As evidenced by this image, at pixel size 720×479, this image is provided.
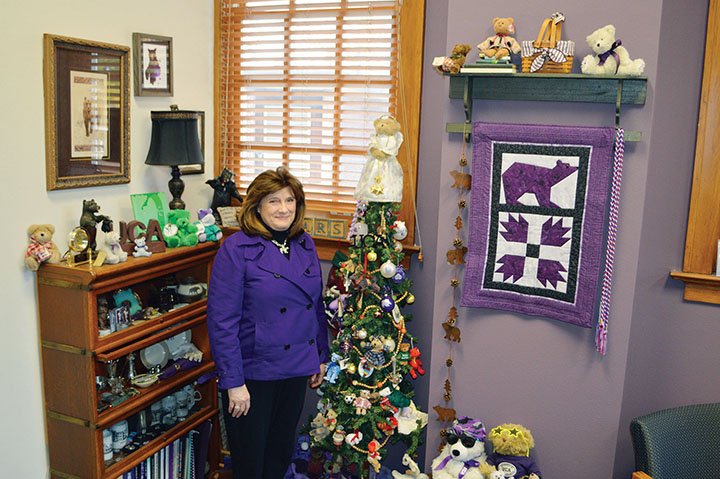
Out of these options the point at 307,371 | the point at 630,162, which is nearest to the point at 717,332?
the point at 630,162

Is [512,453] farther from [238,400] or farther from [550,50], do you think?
[550,50]

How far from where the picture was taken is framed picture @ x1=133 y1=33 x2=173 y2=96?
2.86 m

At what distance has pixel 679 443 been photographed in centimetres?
209

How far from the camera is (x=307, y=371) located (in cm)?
253

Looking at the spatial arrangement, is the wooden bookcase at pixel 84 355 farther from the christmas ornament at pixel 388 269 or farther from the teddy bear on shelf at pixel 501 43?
the teddy bear on shelf at pixel 501 43

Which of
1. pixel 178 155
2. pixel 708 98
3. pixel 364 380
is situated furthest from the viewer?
pixel 178 155

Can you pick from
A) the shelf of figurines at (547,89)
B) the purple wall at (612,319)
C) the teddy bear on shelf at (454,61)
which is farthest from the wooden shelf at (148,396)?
the teddy bear on shelf at (454,61)

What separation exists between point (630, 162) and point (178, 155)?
6.16ft

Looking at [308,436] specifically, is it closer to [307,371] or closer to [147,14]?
[307,371]

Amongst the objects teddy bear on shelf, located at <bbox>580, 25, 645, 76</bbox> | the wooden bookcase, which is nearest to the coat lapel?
the wooden bookcase

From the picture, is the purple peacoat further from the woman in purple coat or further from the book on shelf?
the book on shelf

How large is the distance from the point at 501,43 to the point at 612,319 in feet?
3.68

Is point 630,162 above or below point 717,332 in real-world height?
above

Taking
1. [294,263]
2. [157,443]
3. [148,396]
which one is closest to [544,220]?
[294,263]
